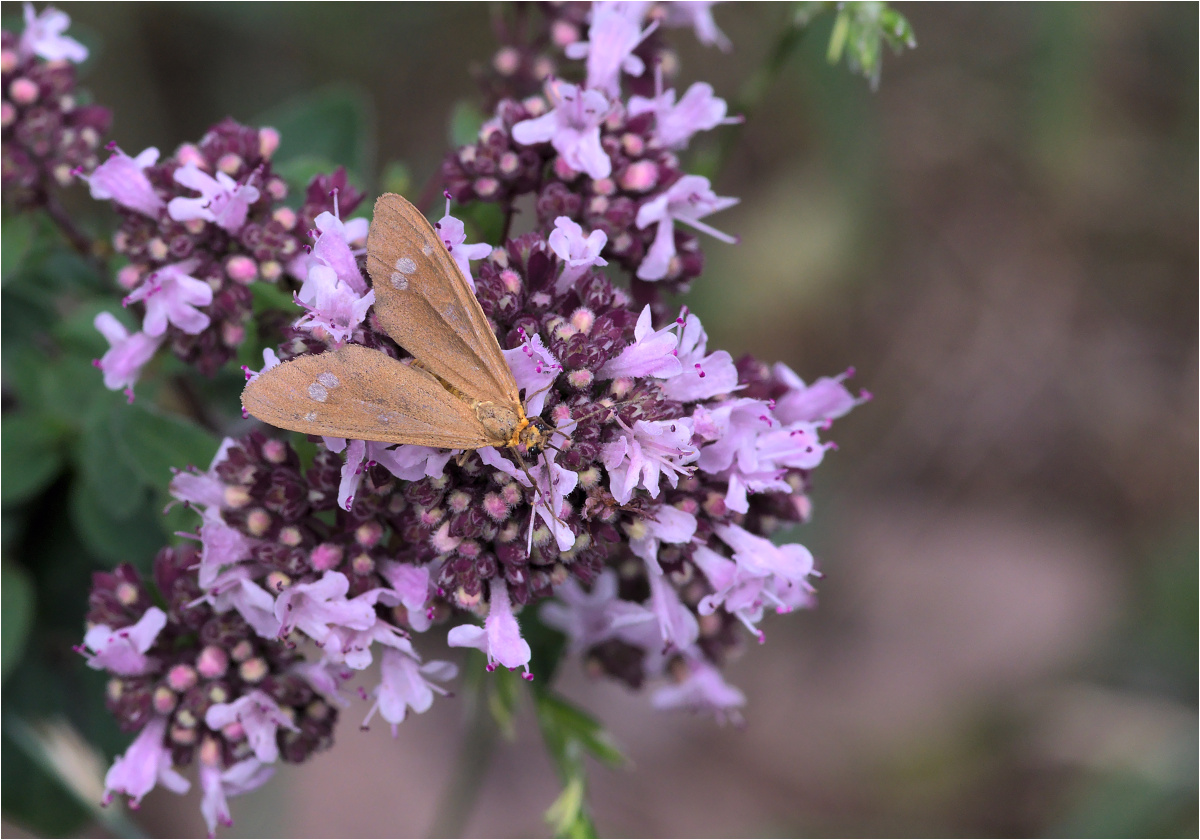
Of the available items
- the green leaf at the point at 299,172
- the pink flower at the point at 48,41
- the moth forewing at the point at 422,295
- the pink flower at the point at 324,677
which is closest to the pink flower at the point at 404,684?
the pink flower at the point at 324,677

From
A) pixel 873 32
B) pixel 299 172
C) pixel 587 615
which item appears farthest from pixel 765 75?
pixel 587 615

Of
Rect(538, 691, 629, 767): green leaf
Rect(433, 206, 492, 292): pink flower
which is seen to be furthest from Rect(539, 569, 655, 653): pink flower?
Rect(433, 206, 492, 292): pink flower

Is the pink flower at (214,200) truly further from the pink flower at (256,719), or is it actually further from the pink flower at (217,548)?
the pink flower at (256,719)

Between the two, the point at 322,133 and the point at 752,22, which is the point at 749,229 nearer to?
the point at 752,22

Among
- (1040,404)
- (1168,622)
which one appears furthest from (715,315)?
(1168,622)

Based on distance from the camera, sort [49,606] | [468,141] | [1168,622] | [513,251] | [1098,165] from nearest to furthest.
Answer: [513,251] < [468,141] < [49,606] < [1168,622] < [1098,165]

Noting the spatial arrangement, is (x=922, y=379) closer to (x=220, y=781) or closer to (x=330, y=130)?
(x=330, y=130)

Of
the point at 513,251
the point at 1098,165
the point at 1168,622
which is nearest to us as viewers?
the point at 513,251
